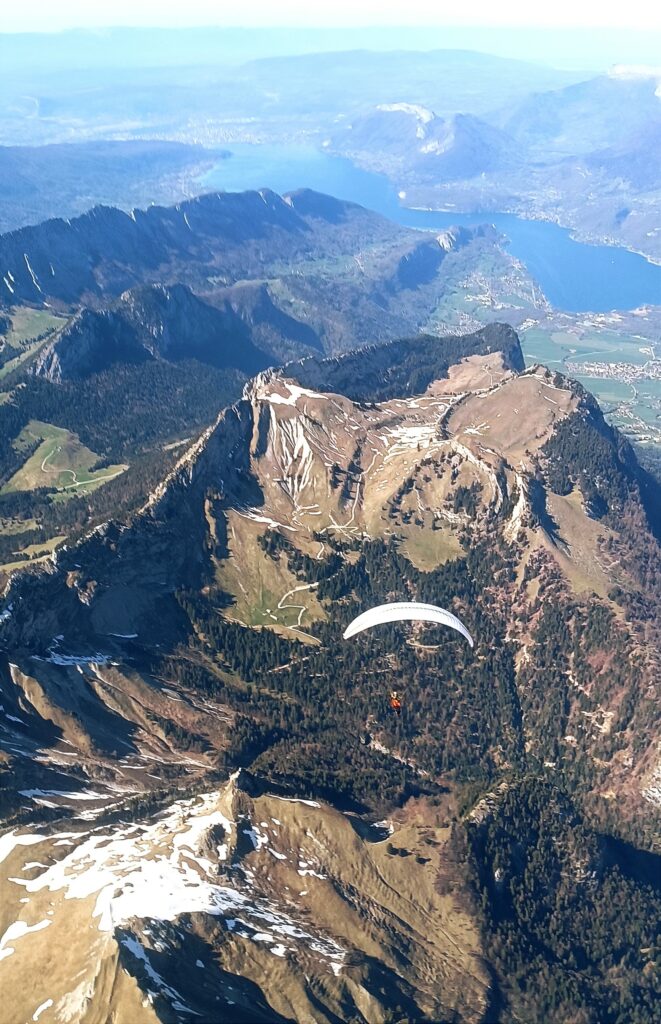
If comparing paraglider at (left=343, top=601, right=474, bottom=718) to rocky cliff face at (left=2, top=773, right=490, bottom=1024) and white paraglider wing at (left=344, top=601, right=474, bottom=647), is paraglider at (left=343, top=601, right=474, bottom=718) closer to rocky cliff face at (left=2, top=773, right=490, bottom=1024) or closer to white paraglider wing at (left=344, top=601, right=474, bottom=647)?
white paraglider wing at (left=344, top=601, right=474, bottom=647)

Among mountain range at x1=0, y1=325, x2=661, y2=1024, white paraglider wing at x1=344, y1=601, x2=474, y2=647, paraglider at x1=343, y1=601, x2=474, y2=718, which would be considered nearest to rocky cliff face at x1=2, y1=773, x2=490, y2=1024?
mountain range at x1=0, y1=325, x2=661, y2=1024

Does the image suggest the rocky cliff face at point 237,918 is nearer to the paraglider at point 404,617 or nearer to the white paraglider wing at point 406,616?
the paraglider at point 404,617

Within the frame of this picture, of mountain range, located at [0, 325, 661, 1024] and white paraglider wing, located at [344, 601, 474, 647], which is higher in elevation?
white paraglider wing, located at [344, 601, 474, 647]

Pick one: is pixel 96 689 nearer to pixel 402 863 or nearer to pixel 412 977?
pixel 402 863

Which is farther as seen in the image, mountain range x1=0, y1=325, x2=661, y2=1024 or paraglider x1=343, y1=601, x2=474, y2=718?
paraglider x1=343, y1=601, x2=474, y2=718

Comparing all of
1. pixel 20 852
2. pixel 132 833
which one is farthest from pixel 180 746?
pixel 20 852

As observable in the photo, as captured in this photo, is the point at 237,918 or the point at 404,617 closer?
the point at 237,918

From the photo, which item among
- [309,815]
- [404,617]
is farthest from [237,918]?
[404,617]

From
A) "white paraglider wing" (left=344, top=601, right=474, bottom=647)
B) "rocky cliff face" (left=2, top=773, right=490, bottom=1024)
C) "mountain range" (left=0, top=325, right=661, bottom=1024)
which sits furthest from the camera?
"white paraglider wing" (left=344, top=601, right=474, bottom=647)

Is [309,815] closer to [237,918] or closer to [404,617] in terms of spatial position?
[237,918]

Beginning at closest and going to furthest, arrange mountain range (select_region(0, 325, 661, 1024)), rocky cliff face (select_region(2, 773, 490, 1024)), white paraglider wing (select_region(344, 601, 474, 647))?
rocky cliff face (select_region(2, 773, 490, 1024)) < mountain range (select_region(0, 325, 661, 1024)) < white paraglider wing (select_region(344, 601, 474, 647))

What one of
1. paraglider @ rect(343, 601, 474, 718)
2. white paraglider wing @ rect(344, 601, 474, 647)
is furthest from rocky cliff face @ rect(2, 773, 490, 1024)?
white paraglider wing @ rect(344, 601, 474, 647)
